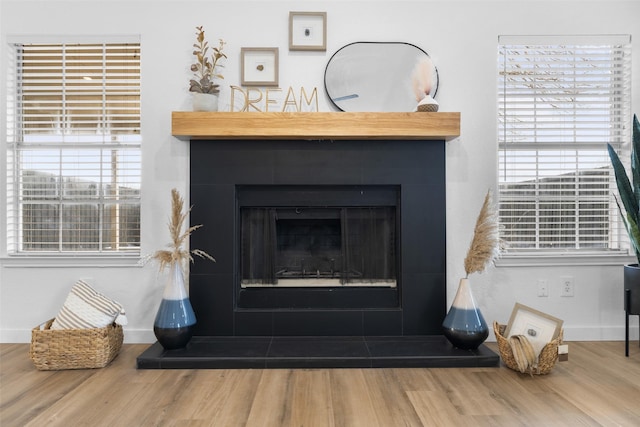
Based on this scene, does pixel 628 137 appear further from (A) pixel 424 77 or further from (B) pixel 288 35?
(B) pixel 288 35

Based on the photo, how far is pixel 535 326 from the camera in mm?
2234

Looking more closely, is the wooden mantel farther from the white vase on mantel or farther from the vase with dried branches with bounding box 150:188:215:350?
the vase with dried branches with bounding box 150:188:215:350

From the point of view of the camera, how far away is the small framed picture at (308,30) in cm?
259

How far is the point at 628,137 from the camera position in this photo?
2.69m

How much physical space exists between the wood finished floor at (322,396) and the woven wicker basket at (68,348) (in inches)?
2.2

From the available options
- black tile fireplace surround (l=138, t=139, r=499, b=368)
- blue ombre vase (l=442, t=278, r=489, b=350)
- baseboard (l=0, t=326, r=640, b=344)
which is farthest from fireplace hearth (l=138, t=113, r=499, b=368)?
baseboard (l=0, t=326, r=640, b=344)

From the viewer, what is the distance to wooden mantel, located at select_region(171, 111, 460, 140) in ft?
7.80

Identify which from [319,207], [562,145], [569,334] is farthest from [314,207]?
[569,334]

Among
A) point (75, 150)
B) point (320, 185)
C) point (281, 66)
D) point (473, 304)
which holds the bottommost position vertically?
point (473, 304)

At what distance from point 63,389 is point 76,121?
1.67 m

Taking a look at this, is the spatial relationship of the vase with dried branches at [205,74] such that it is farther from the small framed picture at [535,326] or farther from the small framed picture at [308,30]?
the small framed picture at [535,326]

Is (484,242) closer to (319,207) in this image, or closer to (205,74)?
(319,207)

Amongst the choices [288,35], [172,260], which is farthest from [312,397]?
[288,35]

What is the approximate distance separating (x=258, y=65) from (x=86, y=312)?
1790 mm
